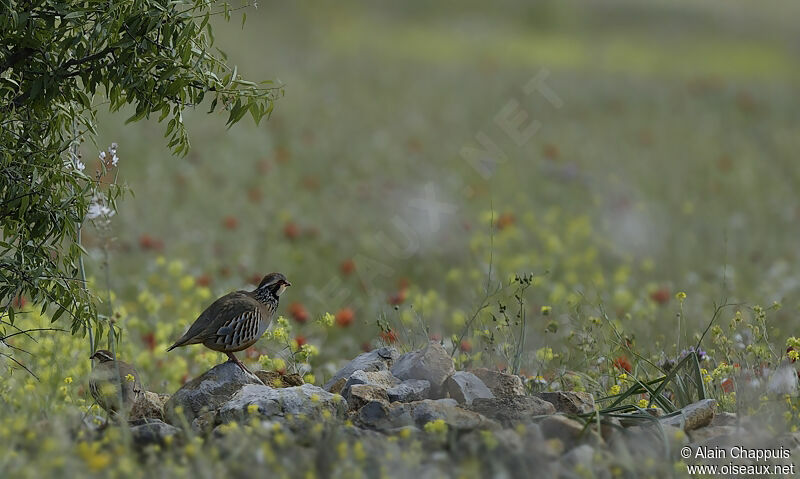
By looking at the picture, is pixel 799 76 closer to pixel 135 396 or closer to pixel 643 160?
pixel 643 160

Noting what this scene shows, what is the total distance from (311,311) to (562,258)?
3256 mm

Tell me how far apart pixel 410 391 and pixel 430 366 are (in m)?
0.19

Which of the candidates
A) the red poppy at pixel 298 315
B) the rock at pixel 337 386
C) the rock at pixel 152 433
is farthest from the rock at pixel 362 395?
the red poppy at pixel 298 315

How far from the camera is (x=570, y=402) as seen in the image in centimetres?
494

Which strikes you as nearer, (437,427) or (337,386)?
(437,427)

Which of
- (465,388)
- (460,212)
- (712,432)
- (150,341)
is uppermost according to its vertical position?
(460,212)

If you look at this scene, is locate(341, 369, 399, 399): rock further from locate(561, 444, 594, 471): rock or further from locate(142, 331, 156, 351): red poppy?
locate(142, 331, 156, 351): red poppy

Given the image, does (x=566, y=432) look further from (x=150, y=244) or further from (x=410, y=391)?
(x=150, y=244)

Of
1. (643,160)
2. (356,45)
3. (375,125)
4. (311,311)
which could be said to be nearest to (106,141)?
(375,125)

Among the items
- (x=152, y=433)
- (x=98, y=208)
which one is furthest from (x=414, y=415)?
(x=98, y=208)

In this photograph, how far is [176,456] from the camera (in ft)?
14.0

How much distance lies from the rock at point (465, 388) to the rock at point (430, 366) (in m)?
0.05

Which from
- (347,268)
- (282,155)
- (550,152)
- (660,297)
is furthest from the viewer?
(550,152)

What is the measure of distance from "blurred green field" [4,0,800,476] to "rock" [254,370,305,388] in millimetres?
579
